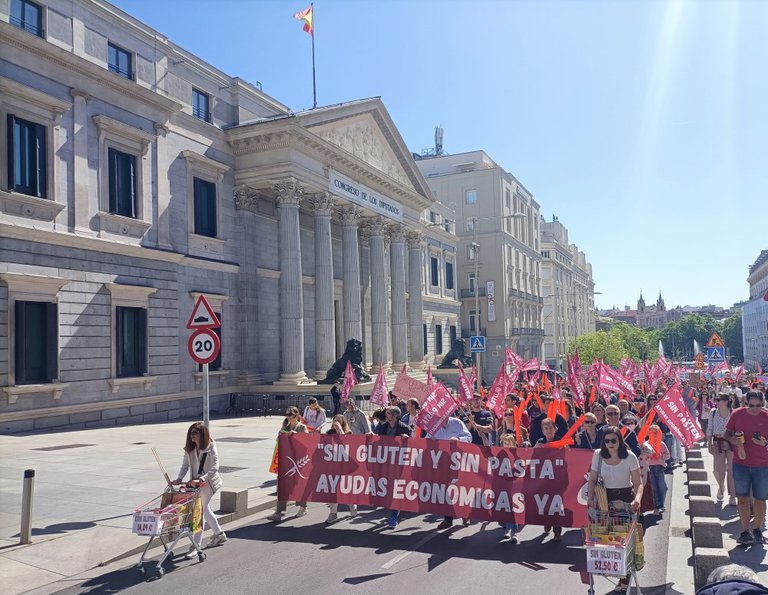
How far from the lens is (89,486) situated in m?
12.2

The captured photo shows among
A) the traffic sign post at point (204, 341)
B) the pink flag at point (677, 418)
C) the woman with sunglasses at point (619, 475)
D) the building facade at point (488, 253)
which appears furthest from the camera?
the building facade at point (488, 253)

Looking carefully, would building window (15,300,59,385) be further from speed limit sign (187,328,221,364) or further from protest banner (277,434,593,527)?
protest banner (277,434,593,527)

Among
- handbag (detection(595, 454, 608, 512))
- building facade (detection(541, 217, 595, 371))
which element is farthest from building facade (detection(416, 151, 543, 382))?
handbag (detection(595, 454, 608, 512))

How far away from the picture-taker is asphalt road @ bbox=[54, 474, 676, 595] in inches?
288

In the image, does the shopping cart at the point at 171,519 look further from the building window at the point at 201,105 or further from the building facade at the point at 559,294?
the building facade at the point at 559,294

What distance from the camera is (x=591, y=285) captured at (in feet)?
449

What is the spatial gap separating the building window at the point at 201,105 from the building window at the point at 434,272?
26.4 m

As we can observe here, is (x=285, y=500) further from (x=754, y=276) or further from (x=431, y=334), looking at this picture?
(x=754, y=276)

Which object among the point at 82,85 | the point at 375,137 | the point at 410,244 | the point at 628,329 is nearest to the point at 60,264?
the point at 82,85

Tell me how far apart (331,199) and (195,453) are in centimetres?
2537

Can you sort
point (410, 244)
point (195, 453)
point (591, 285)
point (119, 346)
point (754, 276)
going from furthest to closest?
point (591, 285)
point (754, 276)
point (410, 244)
point (119, 346)
point (195, 453)

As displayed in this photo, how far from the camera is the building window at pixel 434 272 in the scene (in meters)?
53.1

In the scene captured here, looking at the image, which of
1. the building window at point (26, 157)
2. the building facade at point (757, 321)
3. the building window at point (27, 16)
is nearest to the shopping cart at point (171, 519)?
the building window at point (26, 157)

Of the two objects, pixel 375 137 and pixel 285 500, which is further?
pixel 375 137
